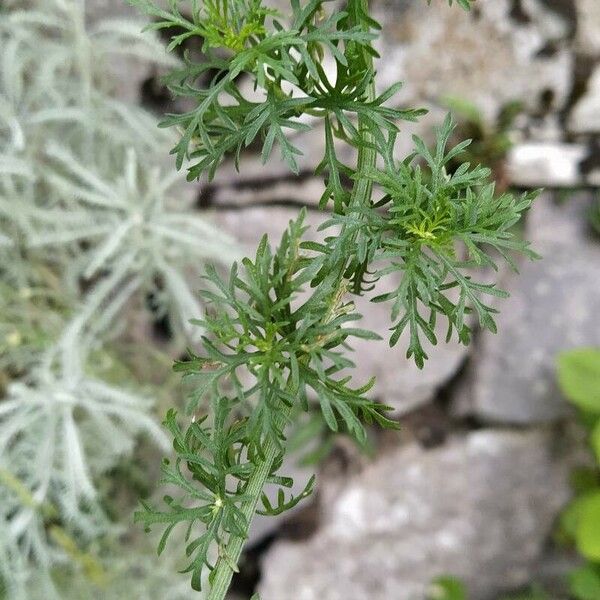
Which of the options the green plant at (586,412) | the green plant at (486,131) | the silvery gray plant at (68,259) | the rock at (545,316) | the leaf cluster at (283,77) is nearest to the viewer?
the leaf cluster at (283,77)

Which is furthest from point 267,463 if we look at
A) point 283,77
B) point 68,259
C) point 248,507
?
Result: point 68,259

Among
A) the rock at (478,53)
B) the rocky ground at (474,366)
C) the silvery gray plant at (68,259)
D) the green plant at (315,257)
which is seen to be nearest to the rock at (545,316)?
the rocky ground at (474,366)

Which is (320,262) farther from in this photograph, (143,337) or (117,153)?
(143,337)

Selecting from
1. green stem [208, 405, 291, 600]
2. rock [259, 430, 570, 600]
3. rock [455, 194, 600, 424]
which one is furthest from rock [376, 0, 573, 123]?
green stem [208, 405, 291, 600]

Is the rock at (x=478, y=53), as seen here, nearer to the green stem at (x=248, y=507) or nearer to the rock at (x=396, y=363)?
the rock at (x=396, y=363)

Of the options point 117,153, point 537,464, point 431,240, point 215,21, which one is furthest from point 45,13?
point 537,464

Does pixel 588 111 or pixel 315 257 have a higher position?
pixel 315 257

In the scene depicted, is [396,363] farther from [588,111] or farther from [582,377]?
[588,111]
